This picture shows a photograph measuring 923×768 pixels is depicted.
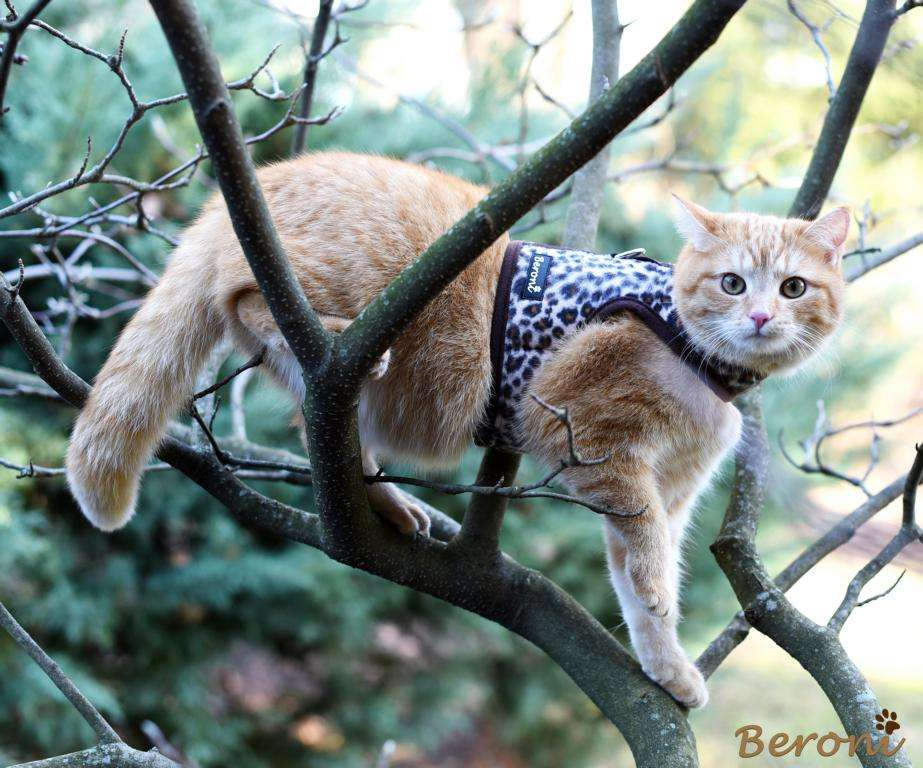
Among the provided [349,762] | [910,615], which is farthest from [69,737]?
[910,615]

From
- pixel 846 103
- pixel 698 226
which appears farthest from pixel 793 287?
pixel 846 103

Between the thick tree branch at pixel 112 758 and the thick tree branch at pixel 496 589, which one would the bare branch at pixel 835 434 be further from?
the thick tree branch at pixel 112 758

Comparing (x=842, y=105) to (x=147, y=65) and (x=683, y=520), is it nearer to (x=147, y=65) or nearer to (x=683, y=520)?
(x=683, y=520)

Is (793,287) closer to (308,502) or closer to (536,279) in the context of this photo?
(536,279)

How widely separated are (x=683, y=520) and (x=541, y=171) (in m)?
1.25

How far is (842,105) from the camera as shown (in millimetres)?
1855

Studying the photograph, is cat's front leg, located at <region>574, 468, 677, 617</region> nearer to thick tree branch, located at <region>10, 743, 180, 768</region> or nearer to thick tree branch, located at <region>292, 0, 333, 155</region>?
thick tree branch, located at <region>10, 743, 180, 768</region>

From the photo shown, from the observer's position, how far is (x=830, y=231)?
1.78 m

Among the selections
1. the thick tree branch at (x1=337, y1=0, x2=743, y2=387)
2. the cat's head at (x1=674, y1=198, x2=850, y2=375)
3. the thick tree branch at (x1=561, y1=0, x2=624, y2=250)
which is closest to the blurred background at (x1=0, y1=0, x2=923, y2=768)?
the thick tree branch at (x1=561, y1=0, x2=624, y2=250)

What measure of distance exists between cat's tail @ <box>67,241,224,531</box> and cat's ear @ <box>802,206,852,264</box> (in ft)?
3.82

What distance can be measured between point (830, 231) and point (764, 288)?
175mm

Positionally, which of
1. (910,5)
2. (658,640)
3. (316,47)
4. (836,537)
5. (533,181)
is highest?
(910,5)

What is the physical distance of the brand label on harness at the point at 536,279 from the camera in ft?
5.84

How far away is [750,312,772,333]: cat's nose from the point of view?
66.6 inches
